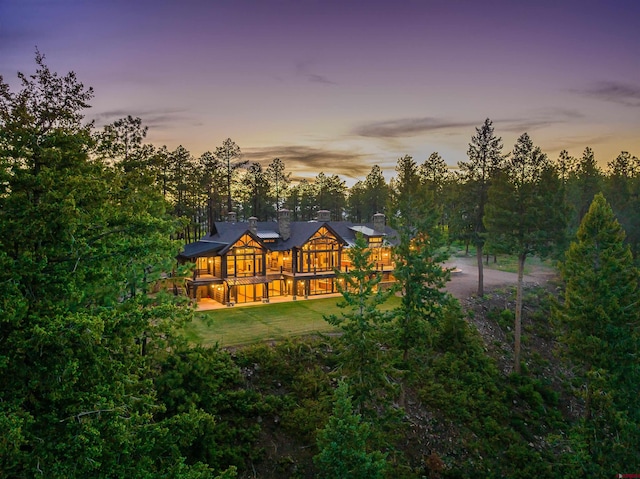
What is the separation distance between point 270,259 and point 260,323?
9.88 m

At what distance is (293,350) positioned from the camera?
61.5 ft

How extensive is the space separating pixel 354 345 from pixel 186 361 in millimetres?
5736

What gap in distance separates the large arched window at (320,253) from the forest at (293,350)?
8.53 meters

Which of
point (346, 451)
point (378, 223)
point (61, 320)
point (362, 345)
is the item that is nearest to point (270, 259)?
point (378, 223)

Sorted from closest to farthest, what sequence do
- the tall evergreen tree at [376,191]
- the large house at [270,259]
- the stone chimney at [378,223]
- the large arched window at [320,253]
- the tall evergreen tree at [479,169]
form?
the tall evergreen tree at [479,169] < the large house at [270,259] < the large arched window at [320,253] < the stone chimney at [378,223] < the tall evergreen tree at [376,191]

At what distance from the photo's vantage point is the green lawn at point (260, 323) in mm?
19703

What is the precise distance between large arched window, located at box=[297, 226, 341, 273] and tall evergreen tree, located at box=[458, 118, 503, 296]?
1084cm

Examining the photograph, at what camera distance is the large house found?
2827 centimetres

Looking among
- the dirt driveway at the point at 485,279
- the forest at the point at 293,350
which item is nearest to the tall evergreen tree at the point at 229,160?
the forest at the point at 293,350

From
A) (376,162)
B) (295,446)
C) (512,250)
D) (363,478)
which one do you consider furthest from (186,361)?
(376,162)

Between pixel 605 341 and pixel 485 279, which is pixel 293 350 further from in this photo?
pixel 485 279

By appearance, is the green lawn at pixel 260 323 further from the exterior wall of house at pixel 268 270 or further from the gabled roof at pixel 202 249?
the gabled roof at pixel 202 249

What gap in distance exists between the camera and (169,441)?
8828mm

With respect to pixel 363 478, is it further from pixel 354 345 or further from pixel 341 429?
pixel 354 345
